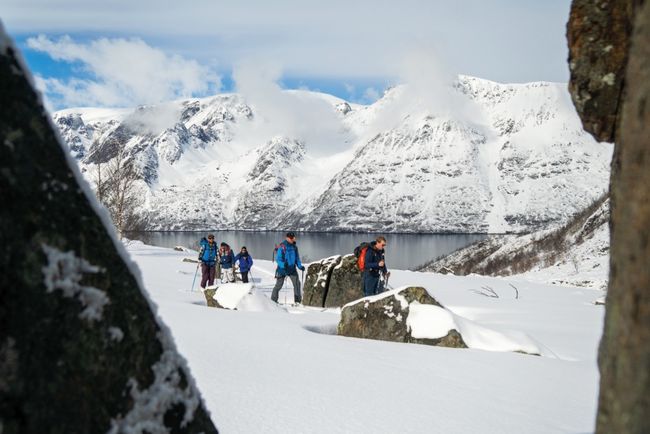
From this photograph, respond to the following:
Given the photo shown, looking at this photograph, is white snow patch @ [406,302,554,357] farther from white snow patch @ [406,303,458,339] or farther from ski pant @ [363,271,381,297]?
ski pant @ [363,271,381,297]

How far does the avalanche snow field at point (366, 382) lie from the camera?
11.4 ft

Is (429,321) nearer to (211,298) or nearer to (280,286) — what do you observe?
(211,298)

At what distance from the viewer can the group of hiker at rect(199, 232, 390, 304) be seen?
10.7 metres

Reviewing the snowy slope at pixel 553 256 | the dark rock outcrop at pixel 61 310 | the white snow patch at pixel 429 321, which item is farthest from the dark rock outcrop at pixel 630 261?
the snowy slope at pixel 553 256

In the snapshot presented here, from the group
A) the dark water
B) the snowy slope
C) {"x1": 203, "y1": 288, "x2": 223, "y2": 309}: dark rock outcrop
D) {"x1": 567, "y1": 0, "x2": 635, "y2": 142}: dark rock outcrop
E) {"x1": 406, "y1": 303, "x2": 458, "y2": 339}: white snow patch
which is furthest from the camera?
the dark water

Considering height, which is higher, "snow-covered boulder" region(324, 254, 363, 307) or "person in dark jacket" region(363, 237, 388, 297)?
"person in dark jacket" region(363, 237, 388, 297)

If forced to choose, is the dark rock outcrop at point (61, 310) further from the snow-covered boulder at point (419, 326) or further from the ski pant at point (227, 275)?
the ski pant at point (227, 275)

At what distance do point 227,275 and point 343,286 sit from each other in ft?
12.7

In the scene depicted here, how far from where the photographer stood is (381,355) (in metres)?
5.93

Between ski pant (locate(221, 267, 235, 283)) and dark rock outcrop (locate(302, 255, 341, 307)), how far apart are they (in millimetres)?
2666

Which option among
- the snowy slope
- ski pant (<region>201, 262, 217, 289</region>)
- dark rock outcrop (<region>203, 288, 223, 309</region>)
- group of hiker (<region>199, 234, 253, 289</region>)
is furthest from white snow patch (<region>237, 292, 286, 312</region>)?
the snowy slope

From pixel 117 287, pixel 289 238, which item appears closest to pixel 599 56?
pixel 117 287

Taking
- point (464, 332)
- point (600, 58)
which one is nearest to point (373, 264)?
point (464, 332)

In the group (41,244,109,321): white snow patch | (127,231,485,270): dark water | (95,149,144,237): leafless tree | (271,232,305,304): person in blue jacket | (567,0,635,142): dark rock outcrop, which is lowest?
(127,231,485,270): dark water
